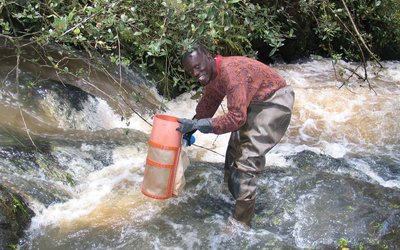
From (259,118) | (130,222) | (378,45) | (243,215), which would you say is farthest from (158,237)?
(378,45)

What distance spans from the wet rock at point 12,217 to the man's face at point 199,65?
72.2 inches

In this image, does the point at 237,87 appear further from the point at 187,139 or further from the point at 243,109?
the point at 187,139

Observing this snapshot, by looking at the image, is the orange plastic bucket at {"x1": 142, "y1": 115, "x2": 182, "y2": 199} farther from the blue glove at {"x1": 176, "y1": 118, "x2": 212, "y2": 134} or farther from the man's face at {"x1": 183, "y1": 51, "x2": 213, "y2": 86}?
the man's face at {"x1": 183, "y1": 51, "x2": 213, "y2": 86}

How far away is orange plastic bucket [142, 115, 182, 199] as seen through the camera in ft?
12.9

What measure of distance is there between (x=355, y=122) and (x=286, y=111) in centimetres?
403

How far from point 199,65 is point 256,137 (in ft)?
2.67

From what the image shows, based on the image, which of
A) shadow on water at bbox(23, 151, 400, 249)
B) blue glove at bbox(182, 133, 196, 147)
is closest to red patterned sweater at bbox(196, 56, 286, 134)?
blue glove at bbox(182, 133, 196, 147)

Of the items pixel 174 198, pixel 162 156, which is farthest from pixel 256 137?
pixel 174 198

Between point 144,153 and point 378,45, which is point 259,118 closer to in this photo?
point 144,153

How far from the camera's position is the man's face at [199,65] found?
3.75 meters

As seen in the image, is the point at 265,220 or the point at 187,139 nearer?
the point at 187,139

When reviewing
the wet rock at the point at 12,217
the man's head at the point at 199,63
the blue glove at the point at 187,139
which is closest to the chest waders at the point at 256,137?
the blue glove at the point at 187,139

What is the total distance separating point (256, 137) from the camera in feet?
13.5

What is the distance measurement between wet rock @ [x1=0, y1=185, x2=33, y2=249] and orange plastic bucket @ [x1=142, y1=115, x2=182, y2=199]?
3.42 ft
